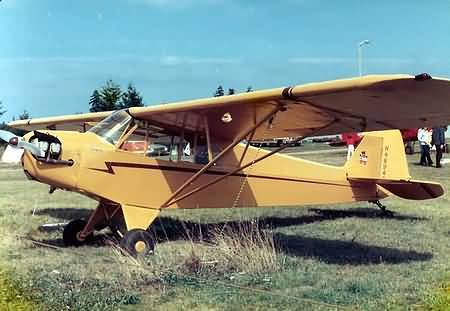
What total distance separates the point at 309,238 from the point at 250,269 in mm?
2762

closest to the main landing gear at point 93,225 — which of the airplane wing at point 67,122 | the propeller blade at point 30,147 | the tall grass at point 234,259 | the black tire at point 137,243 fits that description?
the black tire at point 137,243

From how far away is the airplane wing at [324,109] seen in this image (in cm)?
529

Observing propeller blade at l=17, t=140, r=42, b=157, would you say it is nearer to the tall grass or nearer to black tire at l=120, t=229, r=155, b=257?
black tire at l=120, t=229, r=155, b=257

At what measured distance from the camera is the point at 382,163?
997cm

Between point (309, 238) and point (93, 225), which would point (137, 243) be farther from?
point (309, 238)

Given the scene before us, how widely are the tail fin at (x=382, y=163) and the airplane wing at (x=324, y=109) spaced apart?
6.82ft

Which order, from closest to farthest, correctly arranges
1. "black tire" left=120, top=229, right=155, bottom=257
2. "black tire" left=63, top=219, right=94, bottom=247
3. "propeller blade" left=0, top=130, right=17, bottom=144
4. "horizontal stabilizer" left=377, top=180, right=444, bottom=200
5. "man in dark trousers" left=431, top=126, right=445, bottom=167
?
"black tire" left=120, top=229, right=155, bottom=257 → "propeller blade" left=0, top=130, right=17, bottom=144 → "black tire" left=63, top=219, right=94, bottom=247 → "horizontal stabilizer" left=377, top=180, right=444, bottom=200 → "man in dark trousers" left=431, top=126, right=445, bottom=167

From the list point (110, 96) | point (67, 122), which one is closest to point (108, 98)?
point (110, 96)

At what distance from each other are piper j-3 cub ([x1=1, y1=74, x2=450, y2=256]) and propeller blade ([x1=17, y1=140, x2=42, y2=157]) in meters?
0.01

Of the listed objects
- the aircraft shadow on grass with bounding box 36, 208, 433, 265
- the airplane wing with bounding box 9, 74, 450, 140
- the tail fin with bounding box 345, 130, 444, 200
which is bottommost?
the aircraft shadow on grass with bounding box 36, 208, 433, 265

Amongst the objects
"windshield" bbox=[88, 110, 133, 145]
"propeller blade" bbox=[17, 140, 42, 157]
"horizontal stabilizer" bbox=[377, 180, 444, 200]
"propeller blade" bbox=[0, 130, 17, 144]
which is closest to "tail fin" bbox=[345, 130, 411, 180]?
"horizontal stabilizer" bbox=[377, 180, 444, 200]

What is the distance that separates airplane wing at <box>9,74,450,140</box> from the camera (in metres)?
5.29

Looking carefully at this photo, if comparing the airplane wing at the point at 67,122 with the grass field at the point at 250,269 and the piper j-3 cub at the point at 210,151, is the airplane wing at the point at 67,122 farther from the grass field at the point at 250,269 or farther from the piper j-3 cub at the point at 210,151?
the piper j-3 cub at the point at 210,151

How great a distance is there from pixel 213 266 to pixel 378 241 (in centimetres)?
299
